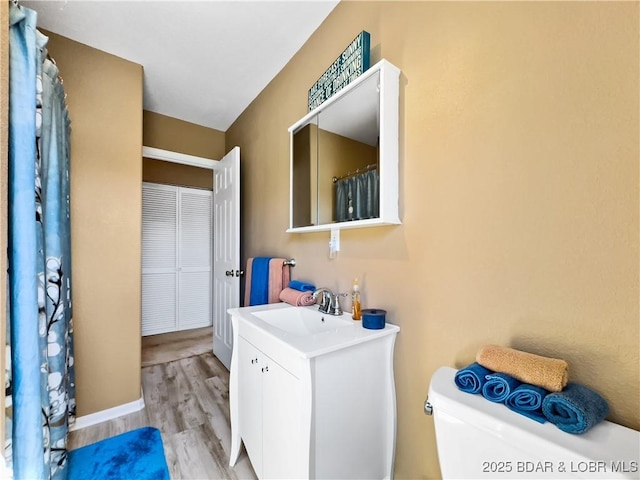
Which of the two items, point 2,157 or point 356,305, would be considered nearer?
point 2,157

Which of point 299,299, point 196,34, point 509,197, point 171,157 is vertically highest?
point 196,34

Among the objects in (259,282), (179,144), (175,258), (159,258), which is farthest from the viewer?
(175,258)

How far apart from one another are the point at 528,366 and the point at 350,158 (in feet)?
3.48

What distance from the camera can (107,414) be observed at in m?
1.88

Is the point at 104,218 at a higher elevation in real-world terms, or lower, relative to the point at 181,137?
lower

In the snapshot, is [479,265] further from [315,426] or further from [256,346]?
[256,346]

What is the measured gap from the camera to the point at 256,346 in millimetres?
1213

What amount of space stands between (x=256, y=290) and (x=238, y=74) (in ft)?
5.51

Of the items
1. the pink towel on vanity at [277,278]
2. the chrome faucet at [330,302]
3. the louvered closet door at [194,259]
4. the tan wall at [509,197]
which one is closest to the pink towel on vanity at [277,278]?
the pink towel on vanity at [277,278]

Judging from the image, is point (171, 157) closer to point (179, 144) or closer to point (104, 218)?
point (179, 144)

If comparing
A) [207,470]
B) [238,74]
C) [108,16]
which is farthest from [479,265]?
[108,16]

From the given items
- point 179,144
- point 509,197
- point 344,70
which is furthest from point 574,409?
point 179,144

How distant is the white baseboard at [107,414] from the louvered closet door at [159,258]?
1.64 meters

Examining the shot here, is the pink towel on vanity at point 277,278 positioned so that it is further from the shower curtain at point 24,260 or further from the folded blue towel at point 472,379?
the folded blue towel at point 472,379
